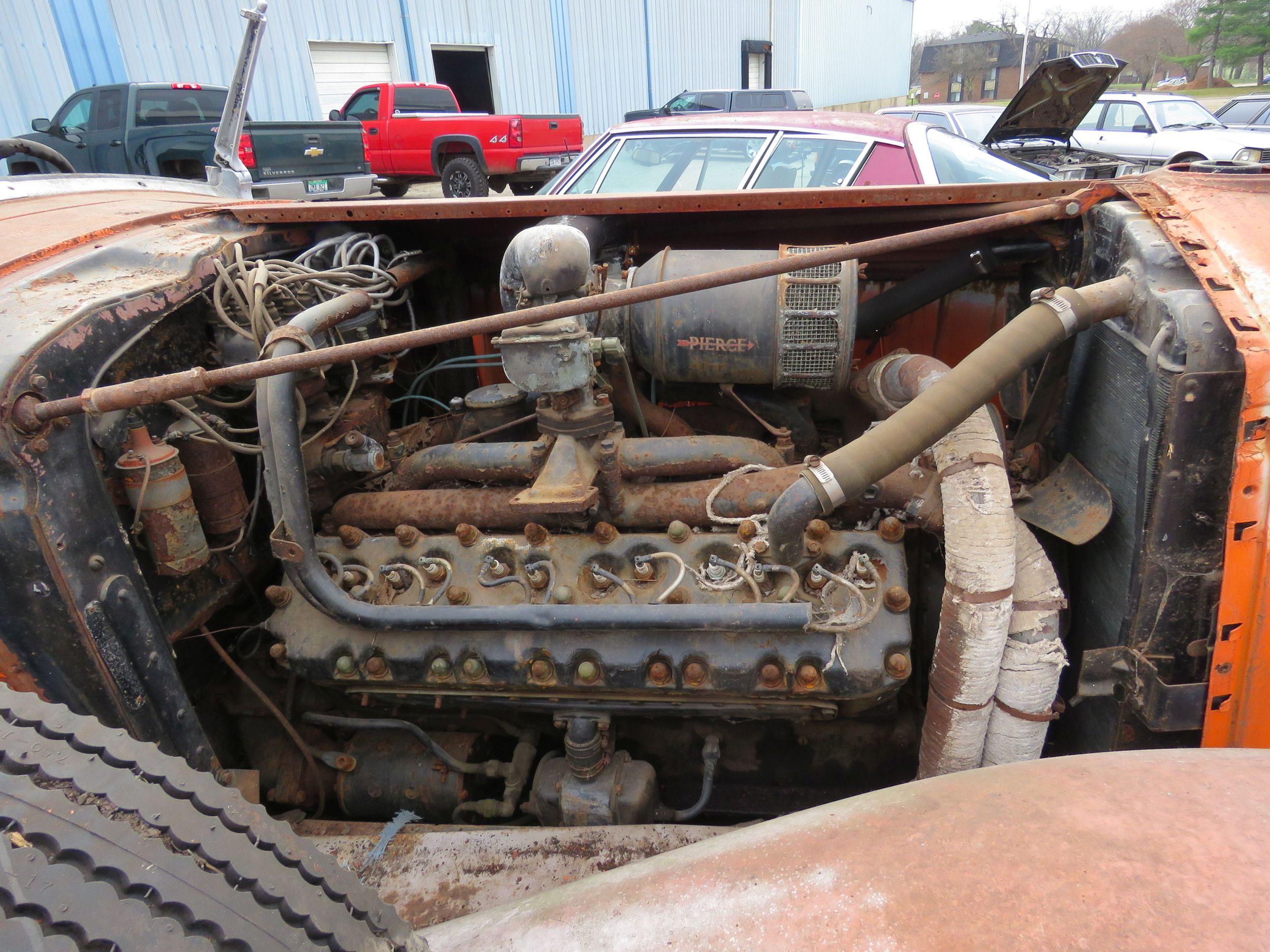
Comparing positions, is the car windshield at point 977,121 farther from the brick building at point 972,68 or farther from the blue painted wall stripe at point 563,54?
the brick building at point 972,68

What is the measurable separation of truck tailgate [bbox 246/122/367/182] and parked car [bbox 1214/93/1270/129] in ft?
48.6

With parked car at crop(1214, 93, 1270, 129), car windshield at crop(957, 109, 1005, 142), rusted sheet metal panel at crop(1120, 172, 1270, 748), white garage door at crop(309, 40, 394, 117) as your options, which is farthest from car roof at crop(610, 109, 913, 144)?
parked car at crop(1214, 93, 1270, 129)

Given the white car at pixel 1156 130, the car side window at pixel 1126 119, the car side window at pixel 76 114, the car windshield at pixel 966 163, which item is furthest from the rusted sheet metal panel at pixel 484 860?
the car side window at pixel 1126 119

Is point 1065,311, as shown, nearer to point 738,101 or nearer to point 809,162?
point 809,162

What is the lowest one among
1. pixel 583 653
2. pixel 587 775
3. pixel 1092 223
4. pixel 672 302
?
pixel 587 775

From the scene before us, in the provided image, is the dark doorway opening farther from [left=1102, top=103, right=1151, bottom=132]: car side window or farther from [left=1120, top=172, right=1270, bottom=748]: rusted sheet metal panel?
[left=1120, top=172, right=1270, bottom=748]: rusted sheet metal panel

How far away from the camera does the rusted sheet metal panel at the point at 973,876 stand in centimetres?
81

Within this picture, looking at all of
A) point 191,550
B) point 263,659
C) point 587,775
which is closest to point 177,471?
point 191,550

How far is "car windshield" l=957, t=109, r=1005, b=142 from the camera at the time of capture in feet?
28.9

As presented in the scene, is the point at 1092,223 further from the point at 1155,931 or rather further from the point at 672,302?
the point at 1155,931

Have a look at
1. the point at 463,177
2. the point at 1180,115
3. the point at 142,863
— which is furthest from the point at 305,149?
the point at 1180,115

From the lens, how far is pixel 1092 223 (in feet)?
5.90

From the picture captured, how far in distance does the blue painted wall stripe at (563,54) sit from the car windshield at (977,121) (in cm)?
1210

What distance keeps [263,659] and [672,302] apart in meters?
1.45
